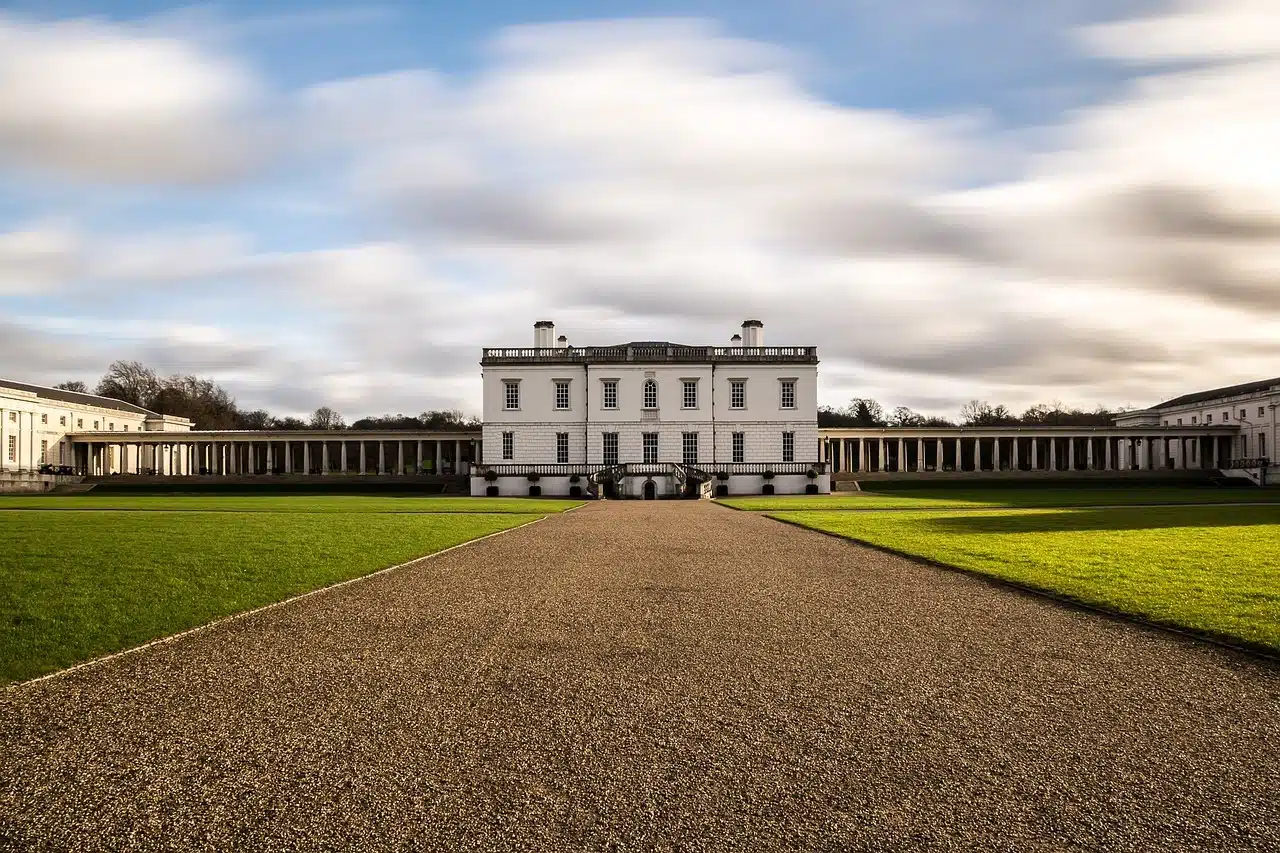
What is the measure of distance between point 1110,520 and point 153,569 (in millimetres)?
23183

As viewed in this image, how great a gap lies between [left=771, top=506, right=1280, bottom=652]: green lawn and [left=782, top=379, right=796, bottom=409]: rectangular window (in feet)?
85.5

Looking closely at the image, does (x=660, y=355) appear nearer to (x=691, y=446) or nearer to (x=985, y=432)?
(x=691, y=446)

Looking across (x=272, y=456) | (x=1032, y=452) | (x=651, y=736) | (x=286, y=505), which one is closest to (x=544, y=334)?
(x=286, y=505)

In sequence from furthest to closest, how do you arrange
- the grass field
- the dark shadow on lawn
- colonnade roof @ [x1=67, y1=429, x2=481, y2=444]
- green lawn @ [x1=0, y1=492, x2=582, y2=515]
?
colonnade roof @ [x1=67, y1=429, x2=481, y2=444] < green lawn @ [x1=0, y1=492, x2=582, y2=515] < the dark shadow on lawn < the grass field

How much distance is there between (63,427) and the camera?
75.4m

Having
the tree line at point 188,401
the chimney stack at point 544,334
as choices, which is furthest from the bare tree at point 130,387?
the chimney stack at point 544,334

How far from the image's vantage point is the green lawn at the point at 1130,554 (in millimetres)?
9938

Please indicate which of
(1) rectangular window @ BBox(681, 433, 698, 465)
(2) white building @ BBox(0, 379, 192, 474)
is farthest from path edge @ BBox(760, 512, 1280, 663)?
(2) white building @ BBox(0, 379, 192, 474)

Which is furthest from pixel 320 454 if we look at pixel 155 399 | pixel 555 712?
pixel 555 712

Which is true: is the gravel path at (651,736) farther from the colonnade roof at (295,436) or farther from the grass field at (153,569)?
the colonnade roof at (295,436)

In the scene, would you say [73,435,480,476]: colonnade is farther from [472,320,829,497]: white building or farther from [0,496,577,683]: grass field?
[0,496,577,683]: grass field

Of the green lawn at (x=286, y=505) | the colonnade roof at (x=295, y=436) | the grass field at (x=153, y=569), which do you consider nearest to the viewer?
the grass field at (x=153, y=569)

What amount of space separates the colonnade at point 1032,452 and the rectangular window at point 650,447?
18.4m

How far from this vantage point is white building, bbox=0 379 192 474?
225 ft
